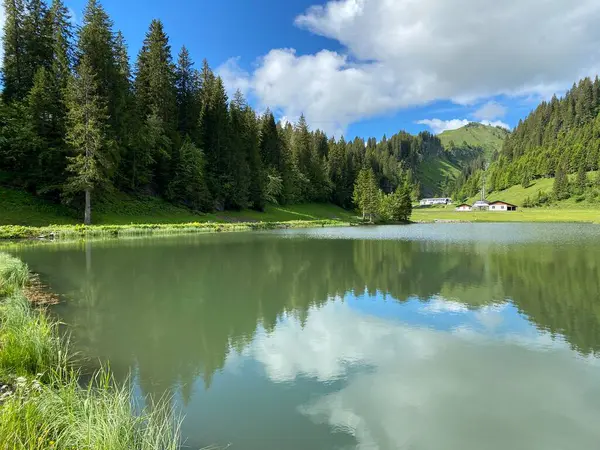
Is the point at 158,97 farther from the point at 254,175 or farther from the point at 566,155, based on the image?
the point at 566,155

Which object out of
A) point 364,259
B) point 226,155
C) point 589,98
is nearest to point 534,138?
point 589,98

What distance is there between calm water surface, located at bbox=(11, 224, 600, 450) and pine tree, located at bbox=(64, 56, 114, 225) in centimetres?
2282

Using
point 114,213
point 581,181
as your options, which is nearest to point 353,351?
point 114,213

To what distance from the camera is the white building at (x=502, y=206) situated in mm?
144750

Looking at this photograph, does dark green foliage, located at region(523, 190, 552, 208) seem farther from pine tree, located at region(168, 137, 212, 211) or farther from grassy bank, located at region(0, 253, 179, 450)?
grassy bank, located at region(0, 253, 179, 450)

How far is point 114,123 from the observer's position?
154 ft

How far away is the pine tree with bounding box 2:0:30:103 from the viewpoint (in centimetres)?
4788

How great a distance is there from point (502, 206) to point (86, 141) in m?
148

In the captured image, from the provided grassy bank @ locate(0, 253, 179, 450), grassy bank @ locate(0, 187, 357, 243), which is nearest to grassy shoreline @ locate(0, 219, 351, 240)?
grassy bank @ locate(0, 187, 357, 243)

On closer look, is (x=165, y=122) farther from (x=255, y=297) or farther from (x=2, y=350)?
(x=2, y=350)

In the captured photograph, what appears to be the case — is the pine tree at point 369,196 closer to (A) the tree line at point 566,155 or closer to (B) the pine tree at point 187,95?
(B) the pine tree at point 187,95

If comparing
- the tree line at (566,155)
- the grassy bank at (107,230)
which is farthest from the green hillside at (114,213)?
the tree line at (566,155)

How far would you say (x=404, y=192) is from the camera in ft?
282

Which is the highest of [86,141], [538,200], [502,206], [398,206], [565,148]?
[565,148]
